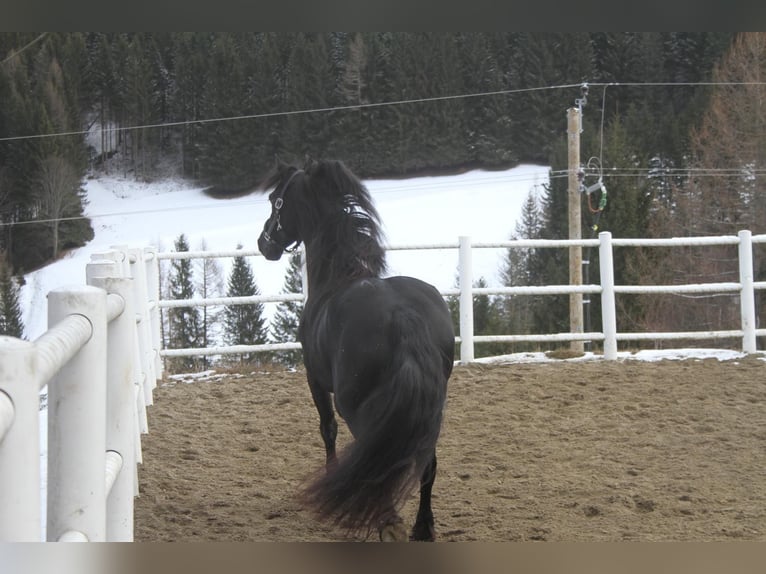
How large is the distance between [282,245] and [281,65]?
1181cm

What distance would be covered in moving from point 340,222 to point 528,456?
1483 millimetres

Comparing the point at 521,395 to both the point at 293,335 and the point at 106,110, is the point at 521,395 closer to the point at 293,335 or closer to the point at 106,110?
the point at 106,110

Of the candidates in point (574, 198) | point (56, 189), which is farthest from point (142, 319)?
point (574, 198)

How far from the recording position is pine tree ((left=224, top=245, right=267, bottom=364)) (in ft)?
42.8

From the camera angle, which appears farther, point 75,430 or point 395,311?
point 395,311

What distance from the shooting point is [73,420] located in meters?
1.12

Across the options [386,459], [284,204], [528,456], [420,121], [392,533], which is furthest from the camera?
[420,121]

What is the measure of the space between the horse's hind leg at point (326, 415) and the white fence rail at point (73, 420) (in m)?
1.17

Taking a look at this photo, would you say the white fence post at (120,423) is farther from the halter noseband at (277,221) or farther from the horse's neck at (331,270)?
the halter noseband at (277,221)

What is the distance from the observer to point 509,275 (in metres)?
19.0

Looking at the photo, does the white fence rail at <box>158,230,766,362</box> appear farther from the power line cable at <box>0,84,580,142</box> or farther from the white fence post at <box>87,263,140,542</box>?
the power line cable at <box>0,84,580,142</box>

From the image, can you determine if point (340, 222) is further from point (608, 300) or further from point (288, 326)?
point (288, 326)

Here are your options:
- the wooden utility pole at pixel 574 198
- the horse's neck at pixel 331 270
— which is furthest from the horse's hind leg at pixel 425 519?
the wooden utility pole at pixel 574 198

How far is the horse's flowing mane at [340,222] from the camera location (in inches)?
103
